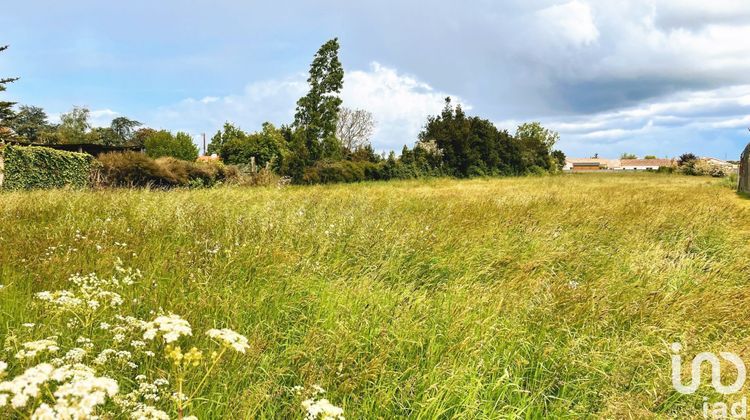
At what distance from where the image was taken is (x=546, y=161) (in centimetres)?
5291

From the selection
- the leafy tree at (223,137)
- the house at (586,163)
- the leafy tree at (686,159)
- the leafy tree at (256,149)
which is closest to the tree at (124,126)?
the leafy tree at (223,137)

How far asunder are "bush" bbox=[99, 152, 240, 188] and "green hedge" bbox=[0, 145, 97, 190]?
0.74 m

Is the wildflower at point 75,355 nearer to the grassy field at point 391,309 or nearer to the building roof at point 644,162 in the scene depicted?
the grassy field at point 391,309

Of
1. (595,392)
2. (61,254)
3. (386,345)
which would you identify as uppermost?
(61,254)

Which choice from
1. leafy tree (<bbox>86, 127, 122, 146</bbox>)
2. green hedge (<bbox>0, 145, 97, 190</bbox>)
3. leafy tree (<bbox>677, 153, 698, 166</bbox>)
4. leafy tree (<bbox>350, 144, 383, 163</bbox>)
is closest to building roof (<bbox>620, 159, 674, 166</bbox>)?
leafy tree (<bbox>677, 153, 698, 166</bbox>)

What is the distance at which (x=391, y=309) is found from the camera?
379 cm

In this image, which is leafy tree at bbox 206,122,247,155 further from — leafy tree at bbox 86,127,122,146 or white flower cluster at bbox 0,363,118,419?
white flower cluster at bbox 0,363,118,419

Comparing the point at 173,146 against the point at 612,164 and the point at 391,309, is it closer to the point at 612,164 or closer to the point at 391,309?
the point at 391,309

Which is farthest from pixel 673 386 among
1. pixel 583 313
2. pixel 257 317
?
pixel 257 317

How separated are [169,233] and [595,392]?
5079 millimetres

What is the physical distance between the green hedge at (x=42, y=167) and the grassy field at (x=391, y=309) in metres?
9.81

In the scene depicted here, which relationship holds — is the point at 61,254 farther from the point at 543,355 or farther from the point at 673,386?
the point at 673,386
